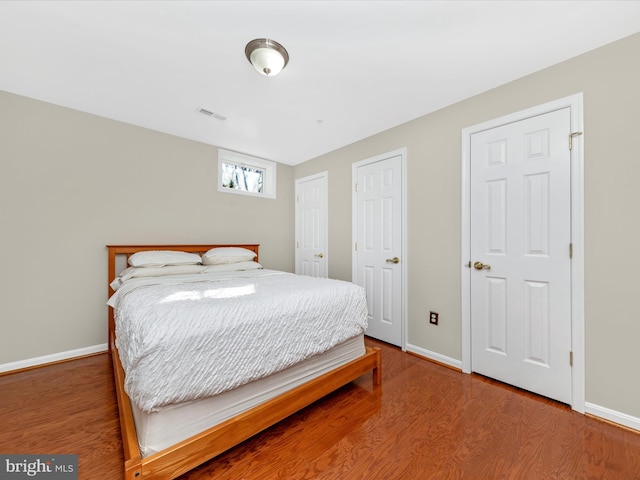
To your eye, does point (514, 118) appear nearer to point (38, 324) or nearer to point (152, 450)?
point (152, 450)

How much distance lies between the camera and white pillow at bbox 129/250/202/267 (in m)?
2.53

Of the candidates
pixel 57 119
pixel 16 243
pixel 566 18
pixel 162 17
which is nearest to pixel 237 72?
pixel 162 17

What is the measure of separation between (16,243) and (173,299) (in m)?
2.06

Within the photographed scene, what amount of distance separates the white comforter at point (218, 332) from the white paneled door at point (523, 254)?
3.88 ft

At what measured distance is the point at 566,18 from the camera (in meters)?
1.53

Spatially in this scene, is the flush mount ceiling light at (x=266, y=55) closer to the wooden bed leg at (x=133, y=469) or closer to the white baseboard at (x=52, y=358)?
the wooden bed leg at (x=133, y=469)

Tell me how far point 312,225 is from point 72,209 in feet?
8.87

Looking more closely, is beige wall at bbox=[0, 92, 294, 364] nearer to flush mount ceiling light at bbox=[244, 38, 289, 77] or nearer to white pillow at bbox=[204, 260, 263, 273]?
white pillow at bbox=[204, 260, 263, 273]

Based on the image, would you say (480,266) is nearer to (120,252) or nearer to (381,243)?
(381,243)

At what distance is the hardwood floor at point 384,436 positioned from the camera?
4.30ft

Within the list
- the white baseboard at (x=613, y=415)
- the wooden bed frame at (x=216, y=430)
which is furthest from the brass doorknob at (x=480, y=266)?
A: the wooden bed frame at (x=216, y=430)

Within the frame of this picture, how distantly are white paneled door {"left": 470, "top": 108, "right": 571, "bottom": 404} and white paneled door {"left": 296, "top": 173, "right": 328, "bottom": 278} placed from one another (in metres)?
1.96

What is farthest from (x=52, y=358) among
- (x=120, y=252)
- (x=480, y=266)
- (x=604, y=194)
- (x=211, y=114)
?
(x=604, y=194)

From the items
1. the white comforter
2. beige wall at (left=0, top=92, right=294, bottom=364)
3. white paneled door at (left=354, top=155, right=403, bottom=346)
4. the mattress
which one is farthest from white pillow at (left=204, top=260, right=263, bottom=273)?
the mattress
